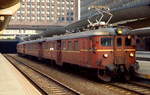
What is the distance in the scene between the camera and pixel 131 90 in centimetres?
1573

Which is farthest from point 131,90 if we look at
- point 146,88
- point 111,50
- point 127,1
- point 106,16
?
point 127,1

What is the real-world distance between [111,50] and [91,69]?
1.88 metres

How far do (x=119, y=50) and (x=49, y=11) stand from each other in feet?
528

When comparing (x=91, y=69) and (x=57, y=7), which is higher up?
(x=57, y=7)

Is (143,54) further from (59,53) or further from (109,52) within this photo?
(59,53)

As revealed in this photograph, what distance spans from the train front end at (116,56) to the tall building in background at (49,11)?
15424 centimetres

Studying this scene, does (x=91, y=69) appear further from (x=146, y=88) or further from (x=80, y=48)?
(x=146, y=88)

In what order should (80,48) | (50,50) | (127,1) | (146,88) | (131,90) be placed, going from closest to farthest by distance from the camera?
(131,90)
(146,88)
(80,48)
(50,50)
(127,1)

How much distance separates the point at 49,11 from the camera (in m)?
179

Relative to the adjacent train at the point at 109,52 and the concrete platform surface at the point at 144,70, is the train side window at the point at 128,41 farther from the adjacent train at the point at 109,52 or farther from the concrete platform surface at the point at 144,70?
the concrete platform surface at the point at 144,70

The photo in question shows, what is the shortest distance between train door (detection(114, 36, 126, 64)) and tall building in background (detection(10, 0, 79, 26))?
154 meters

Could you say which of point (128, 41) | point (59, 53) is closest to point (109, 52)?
point (128, 41)

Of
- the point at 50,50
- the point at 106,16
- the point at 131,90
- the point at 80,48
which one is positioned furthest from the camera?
the point at 50,50

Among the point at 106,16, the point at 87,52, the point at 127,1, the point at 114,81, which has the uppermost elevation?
the point at 127,1
